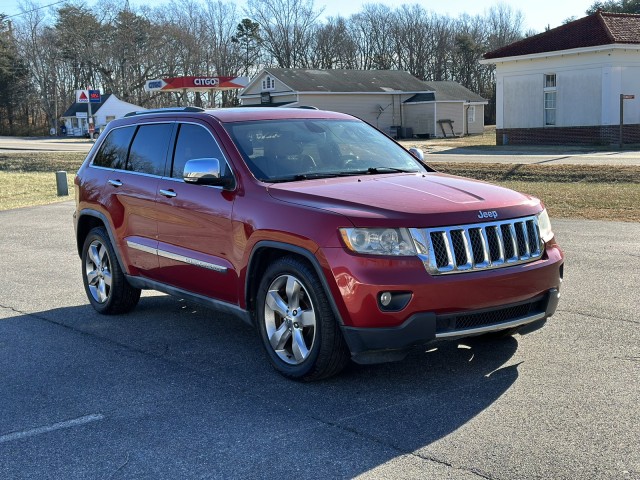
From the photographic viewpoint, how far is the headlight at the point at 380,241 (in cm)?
486

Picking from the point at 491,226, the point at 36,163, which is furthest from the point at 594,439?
the point at 36,163

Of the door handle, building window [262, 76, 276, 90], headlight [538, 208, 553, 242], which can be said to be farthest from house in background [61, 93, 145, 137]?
headlight [538, 208, 553, 242]

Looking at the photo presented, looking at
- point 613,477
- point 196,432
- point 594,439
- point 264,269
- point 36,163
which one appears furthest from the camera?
point 36,163

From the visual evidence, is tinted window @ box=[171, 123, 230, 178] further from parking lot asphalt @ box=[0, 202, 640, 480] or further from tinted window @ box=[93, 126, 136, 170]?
parking lot asphalt @ box=[0, 202, 640, 480]

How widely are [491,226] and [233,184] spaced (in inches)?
74.6

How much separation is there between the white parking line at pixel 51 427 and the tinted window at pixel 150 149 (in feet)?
8.28

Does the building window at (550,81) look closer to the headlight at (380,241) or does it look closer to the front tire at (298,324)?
the front tire at (298,324)

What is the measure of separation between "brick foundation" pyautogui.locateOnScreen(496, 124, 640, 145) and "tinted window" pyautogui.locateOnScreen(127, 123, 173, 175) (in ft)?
100

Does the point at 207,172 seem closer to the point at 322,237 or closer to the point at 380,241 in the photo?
the point at 322,237

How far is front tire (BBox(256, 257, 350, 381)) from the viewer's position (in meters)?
5.07

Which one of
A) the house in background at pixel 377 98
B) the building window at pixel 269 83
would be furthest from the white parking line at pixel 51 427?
the building window at pixel 269 83

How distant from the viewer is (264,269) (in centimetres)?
568

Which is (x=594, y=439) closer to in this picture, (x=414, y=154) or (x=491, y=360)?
(x=491, y=360)

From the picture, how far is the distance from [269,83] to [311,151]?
172ft
